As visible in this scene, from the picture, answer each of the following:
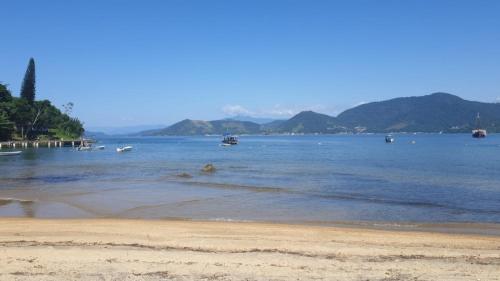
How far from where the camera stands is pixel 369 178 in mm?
36750

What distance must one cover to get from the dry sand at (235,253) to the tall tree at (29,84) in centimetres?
12803

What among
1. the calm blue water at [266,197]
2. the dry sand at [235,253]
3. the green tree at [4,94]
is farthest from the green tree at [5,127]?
the dry sand at [235,253]

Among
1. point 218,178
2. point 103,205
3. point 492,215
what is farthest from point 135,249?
point 218,178

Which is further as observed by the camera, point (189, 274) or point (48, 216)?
point (48, 216)

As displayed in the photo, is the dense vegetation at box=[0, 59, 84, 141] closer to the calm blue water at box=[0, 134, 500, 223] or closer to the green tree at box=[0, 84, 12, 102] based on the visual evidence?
the green tree at box=[0, 84, 12, 102]

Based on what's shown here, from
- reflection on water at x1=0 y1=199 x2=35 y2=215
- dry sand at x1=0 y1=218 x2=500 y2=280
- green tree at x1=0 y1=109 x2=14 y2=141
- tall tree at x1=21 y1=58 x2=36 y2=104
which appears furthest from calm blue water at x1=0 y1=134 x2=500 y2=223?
tall tree at x1=21 y1=58 x2=36 y2=104

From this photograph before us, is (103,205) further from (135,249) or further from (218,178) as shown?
(218,178)

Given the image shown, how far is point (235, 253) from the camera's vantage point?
11078mm

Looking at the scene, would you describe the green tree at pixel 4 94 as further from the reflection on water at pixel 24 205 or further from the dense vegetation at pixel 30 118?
the reflection on water at pixel 24 205

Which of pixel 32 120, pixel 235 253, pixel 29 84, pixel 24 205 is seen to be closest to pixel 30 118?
pixel 32 120

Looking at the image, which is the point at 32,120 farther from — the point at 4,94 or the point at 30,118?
the point at 4,94

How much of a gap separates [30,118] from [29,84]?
10054 millimetres

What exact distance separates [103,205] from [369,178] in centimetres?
2213

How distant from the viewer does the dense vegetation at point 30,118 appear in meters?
117
